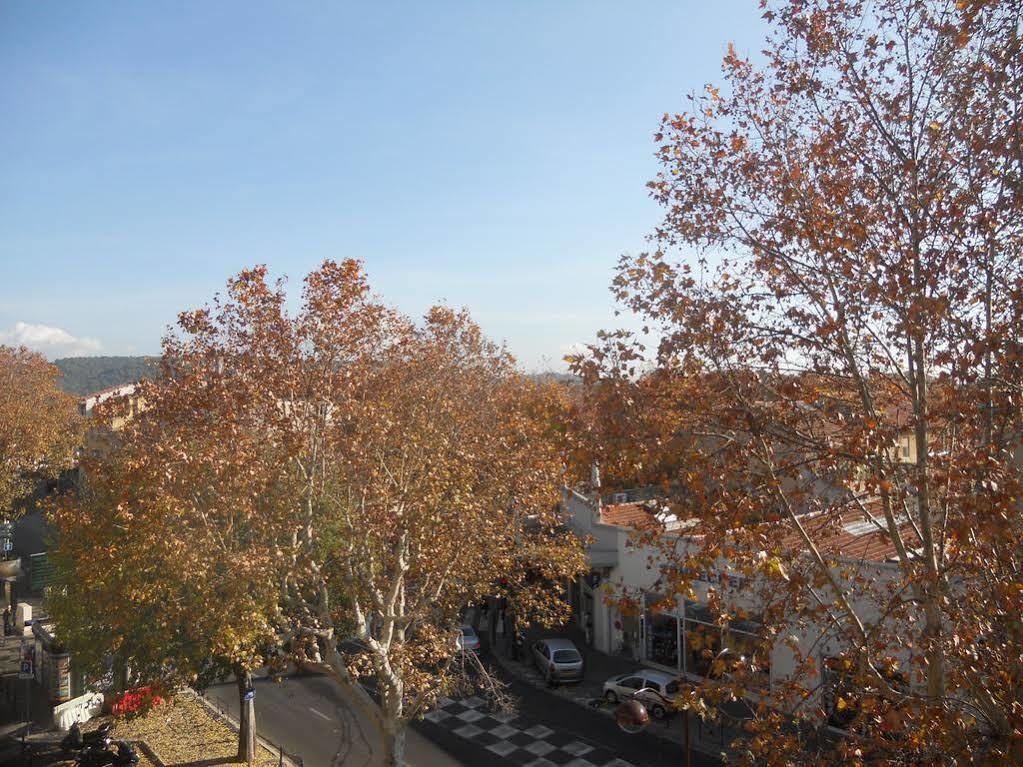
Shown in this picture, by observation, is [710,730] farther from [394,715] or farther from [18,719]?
[18,719]

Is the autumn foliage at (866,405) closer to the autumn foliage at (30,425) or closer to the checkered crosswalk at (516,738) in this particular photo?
the checkered crosswalk at (516,738)

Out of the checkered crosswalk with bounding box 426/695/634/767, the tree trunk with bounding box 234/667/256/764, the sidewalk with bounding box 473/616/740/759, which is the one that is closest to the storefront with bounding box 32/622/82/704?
the tree trunk with bounding box 234/667/256/764

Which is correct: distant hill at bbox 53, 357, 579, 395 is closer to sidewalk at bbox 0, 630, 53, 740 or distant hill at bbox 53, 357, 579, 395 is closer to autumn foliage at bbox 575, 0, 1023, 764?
sidewalk at bbox 0, 630, 53, 740

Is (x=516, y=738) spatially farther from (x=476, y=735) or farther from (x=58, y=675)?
(x=58, y=675)

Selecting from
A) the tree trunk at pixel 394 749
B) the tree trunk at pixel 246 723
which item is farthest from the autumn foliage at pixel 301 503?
the tree trunk at pixel 246 723

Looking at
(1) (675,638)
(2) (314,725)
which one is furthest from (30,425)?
(1) (675,638)

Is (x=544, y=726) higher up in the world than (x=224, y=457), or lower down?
lower down

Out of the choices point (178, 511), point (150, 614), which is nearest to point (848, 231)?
point (178, 511)

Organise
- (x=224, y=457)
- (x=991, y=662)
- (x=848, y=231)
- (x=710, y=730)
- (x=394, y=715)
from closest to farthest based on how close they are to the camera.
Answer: (x=991, y=662)
(x=848, y=231)
(x=224, y=457)
(x=394, y=715)
(x=710, y=730)

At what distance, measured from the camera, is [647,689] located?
1791 centimetres

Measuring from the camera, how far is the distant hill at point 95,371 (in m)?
135

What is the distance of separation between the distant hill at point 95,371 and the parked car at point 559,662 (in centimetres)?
12264

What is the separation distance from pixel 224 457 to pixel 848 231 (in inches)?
335

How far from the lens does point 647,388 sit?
7195 millimetres
